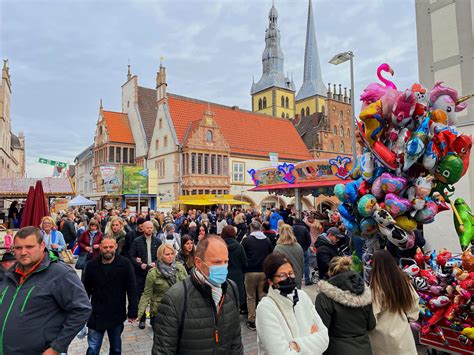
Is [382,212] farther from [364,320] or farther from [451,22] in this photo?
[451,22]

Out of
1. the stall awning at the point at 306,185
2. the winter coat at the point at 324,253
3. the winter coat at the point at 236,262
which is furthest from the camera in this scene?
the stall awning at the point at 306,185

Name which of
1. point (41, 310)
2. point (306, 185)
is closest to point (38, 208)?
point (41, 310)

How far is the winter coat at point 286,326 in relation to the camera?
2340 mm

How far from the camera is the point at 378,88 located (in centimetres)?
563

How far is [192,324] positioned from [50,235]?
21.0 feet

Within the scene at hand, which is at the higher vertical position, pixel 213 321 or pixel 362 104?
pixel 362 104

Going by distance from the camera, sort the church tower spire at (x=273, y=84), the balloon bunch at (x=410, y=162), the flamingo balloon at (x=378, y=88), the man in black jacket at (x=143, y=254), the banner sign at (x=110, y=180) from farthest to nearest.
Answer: the church tower spire at (x=273, y=84), the banner sign at (x=110, y=180), the man in black jacket at (x=143, y=254), the flamingo balloon at (x=378, y=88), the balloon bunch at (x=410, y=162)

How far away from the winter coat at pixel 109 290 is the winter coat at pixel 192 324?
1813 millimetres

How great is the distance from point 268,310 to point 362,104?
434cm

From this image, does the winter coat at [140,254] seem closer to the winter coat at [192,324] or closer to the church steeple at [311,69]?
the winter coat at [192,324]

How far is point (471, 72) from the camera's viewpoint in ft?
26.0

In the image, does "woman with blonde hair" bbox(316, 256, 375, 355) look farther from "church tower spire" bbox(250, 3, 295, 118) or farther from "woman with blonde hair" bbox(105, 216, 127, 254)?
"church tower spire" bbox(250, 3, 295, 118)

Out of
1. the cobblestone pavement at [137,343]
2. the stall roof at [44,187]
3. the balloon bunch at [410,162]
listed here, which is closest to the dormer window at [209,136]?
the stall roof at [44,187]

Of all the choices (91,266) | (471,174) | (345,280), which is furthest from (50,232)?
(471,174)
